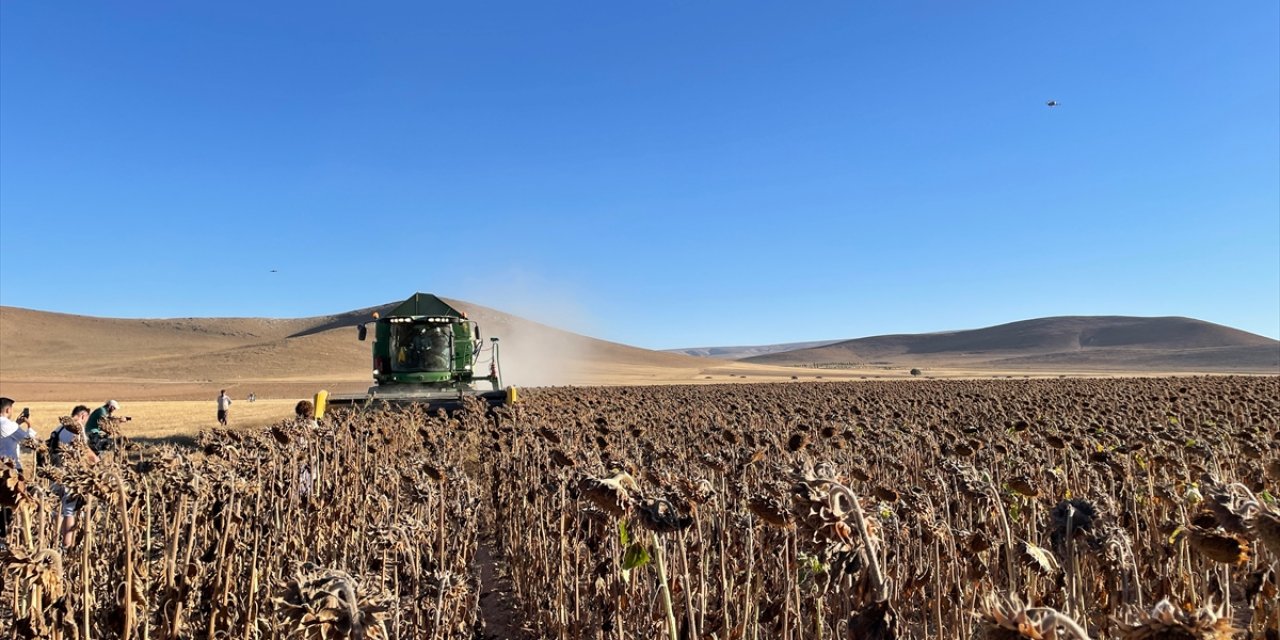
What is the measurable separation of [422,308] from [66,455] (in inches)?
723

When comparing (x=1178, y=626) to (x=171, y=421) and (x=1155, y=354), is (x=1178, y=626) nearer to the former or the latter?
(x=171, y=421)

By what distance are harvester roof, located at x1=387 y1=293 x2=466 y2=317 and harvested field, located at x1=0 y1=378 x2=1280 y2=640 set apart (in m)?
12.9

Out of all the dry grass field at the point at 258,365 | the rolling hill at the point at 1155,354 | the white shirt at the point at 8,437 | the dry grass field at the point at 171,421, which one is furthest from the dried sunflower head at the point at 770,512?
the rolling hill at the point at 1155,354

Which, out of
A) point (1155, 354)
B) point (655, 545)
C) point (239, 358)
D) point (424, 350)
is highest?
point (239, 358)

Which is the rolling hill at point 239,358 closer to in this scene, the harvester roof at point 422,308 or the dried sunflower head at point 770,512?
the harvester roof at point 422,308

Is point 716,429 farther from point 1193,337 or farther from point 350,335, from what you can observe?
point 1193,337

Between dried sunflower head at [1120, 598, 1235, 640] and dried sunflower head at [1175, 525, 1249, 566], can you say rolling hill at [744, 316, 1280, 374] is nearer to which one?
dried sunflower head at [1175, 525, 1249, 566]

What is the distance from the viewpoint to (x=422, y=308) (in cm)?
2252

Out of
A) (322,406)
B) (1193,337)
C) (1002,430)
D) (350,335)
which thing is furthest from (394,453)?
(1193,337)

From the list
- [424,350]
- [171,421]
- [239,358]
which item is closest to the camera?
[424,350]

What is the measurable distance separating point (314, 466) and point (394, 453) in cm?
402

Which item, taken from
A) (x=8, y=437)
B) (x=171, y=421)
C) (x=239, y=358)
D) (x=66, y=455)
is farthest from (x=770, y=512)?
(x=239, y=358)

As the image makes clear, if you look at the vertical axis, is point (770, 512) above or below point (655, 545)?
above

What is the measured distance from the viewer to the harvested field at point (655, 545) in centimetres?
218
